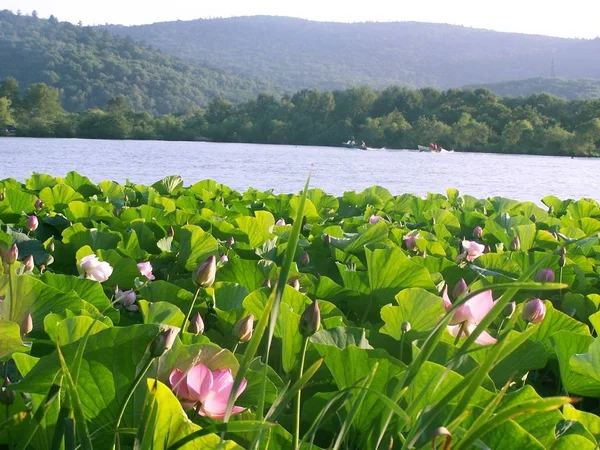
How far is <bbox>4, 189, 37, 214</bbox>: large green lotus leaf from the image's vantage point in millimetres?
2605

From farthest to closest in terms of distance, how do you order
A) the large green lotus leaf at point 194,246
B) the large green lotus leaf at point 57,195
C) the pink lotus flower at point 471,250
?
the large green lotus leaf at point 57,195, the pink lotus flower at point 471,250, the large green lotus leaf at point 194,246

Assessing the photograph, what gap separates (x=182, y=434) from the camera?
648 millimetres

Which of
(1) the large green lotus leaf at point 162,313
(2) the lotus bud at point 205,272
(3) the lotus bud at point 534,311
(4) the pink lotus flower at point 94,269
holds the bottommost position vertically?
(4) the pink lotus flower at point 94,269

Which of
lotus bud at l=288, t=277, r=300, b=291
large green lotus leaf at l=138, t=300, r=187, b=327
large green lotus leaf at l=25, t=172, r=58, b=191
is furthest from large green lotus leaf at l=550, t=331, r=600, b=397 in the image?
large green lotus leaf at l=25, t=172, r=58, b=191

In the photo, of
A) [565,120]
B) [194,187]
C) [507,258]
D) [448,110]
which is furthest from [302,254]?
[448,110]

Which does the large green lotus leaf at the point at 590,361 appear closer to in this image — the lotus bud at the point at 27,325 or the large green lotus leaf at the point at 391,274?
the large green lotus leaf at the point at 391,274

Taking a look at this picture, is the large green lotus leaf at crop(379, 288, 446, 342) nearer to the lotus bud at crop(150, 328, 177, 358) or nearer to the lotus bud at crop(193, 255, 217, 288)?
the lotus bud at crop(193, 255, 217, 288)

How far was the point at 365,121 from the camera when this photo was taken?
40.8 m

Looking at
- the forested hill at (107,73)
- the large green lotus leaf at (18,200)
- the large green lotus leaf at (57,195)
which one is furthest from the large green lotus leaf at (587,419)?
the forested hill at (107,73)

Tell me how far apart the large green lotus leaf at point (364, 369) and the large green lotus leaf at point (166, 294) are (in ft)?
1.51

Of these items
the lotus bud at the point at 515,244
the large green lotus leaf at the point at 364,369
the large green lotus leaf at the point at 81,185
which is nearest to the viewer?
the large green lotus leaf at the point at 364,369

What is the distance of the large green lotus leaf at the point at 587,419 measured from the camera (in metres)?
0.82

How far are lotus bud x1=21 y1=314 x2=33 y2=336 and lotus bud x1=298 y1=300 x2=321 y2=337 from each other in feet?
1.54

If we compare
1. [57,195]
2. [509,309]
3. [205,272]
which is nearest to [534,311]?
[509,309]
